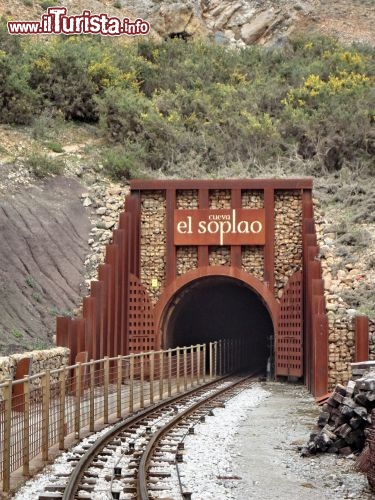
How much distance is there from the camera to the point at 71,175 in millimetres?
32281

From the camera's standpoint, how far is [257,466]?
12086mm

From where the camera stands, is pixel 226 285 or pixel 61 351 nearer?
pixel 61 351

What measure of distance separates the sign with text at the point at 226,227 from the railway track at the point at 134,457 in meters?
9.02

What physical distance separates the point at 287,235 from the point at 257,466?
1630 centimetres

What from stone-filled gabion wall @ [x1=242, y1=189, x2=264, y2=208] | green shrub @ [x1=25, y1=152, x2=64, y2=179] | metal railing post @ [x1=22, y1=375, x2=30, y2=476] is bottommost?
metal railing post @ [x1=22, y1=375, x2=30, y2=476]

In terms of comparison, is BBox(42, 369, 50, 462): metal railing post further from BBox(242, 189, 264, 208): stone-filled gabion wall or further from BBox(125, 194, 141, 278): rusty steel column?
BBox(242, 189, 264, 208): stone-filled gabion wall

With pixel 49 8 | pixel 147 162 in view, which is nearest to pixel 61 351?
pixel 147 162

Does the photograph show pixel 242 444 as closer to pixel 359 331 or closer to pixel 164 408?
pixel 164 408

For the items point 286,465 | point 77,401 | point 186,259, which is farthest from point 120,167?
point 286,465

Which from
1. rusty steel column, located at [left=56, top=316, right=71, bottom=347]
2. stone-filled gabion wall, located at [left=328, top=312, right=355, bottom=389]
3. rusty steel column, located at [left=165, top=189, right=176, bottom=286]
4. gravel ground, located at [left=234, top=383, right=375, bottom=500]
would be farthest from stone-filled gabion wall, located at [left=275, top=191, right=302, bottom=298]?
gravel ground, located at [left=234, top=383, right=375, bottom=500]

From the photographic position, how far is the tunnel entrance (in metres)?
29.3

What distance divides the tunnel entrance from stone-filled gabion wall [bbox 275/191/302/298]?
1321 mm

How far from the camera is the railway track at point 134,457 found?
10039 millimetres

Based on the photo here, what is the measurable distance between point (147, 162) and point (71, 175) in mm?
4365
